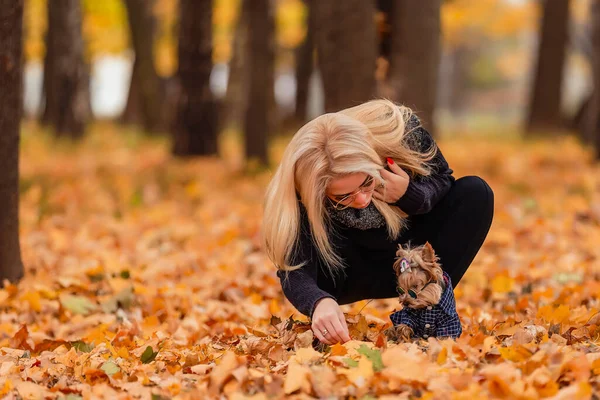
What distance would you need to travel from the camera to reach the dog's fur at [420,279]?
2953mm

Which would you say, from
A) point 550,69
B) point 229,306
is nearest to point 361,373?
point 229,306

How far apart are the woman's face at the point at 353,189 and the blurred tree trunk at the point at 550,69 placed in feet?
35.8

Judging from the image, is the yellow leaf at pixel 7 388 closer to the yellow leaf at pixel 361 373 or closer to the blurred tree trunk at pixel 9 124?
the yellow leaf at pixel 361 373

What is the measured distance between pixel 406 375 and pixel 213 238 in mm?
3629

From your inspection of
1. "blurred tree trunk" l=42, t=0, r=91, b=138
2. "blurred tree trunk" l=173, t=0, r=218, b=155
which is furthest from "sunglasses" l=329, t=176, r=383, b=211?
"blurred tree trunk" l=42, t=0, r=91, b=138

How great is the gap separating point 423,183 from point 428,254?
0.31 m

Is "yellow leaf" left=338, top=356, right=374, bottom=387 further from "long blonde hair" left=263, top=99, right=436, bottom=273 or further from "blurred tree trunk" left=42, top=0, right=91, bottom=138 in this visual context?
"blurred tree trunk" left=42, top=0, right=91, bottom=138

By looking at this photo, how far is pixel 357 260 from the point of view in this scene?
326 centimetres

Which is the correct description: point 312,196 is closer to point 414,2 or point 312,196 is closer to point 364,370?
point 364,370

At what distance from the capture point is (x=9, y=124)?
13.6ft

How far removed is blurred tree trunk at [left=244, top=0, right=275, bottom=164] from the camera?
30.5 feet

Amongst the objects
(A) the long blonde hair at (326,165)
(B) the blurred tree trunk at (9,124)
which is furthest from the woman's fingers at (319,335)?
(B) the blurred tree trunk at (9,124)

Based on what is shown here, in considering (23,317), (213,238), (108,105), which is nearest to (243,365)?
(23,317)

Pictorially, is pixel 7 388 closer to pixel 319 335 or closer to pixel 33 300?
pixel 319 335
